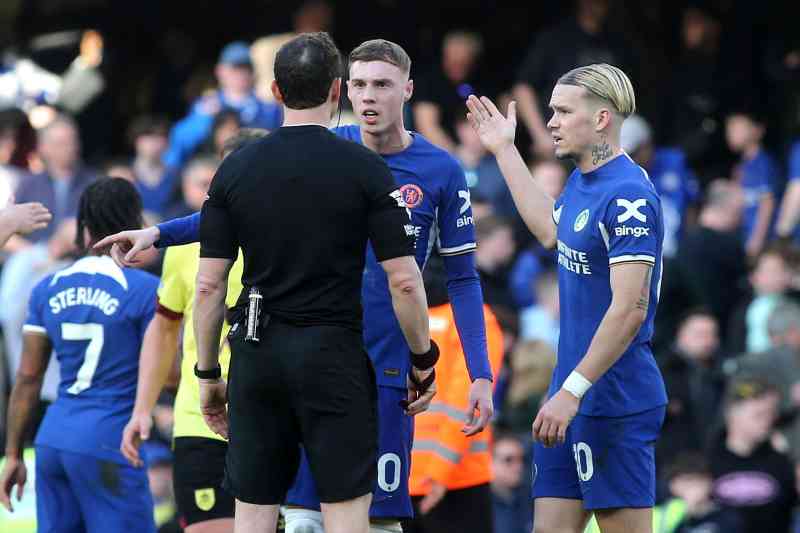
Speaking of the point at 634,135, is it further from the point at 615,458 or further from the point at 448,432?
the point at 615,458

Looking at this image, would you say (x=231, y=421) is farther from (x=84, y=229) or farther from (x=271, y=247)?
(x=84, y=229)

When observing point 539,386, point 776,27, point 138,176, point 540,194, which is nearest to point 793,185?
point 776,27

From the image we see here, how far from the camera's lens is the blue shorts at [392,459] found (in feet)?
20.9

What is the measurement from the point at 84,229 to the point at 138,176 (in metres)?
5.87

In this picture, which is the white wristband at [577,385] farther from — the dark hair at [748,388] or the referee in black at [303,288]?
the dark hair at [748,388]

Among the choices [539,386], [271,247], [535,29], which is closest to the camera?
[271,247]

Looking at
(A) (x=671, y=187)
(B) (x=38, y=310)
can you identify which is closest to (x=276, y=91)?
(B) (x=38, y=310)

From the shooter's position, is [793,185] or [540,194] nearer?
[540,194]

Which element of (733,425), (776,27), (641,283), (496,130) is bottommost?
(733,425)

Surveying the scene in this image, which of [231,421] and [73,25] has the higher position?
[73,25]

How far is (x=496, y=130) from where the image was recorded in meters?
6.84

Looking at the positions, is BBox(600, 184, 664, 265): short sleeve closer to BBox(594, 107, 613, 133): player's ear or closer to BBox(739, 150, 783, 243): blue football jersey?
BBox(594, 107, 613, 133): player's ear

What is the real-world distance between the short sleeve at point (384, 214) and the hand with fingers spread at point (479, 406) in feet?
3.52

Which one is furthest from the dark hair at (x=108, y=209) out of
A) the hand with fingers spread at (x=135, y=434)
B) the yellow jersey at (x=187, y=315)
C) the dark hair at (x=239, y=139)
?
the hand with fingers spread at (x=135, y=434)
